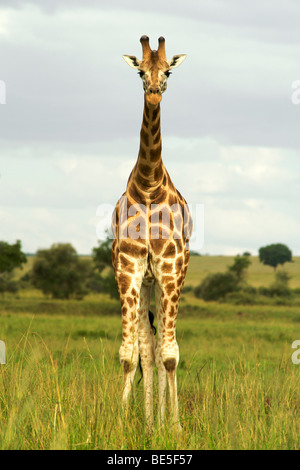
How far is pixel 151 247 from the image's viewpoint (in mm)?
7242

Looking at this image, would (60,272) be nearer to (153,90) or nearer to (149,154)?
(149,154)

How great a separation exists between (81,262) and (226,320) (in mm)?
26953

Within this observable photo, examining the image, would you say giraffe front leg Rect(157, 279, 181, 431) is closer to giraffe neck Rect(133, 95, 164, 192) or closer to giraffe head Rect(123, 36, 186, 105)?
giraffe neck Rect(133, 95, 164, 192)

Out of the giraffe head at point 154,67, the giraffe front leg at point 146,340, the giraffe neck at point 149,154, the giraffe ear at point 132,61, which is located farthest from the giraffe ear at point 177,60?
the giraffe front leg at point 146,340

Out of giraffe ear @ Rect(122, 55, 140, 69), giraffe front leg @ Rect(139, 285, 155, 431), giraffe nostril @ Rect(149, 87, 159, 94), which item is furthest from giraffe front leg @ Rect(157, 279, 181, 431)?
giraffe ear @ Rect(122, 55, 140, 69)

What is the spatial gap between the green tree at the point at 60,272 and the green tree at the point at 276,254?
170 feet

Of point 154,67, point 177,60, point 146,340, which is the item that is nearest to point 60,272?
point 146,340

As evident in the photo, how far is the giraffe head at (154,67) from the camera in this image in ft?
22.1

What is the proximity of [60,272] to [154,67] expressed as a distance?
57.3 metres

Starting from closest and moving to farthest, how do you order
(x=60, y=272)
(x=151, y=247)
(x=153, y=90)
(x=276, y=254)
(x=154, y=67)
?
(x=153, y=90) < (x=154, y=67) < (x=151, y=247) < (x=60, y=272) < (x=276, y=254)

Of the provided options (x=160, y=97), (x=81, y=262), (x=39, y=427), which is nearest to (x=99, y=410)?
(x=39, y=427)

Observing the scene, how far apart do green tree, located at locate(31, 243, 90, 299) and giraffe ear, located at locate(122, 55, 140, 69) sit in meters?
56.6

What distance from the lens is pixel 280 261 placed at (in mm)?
110750
